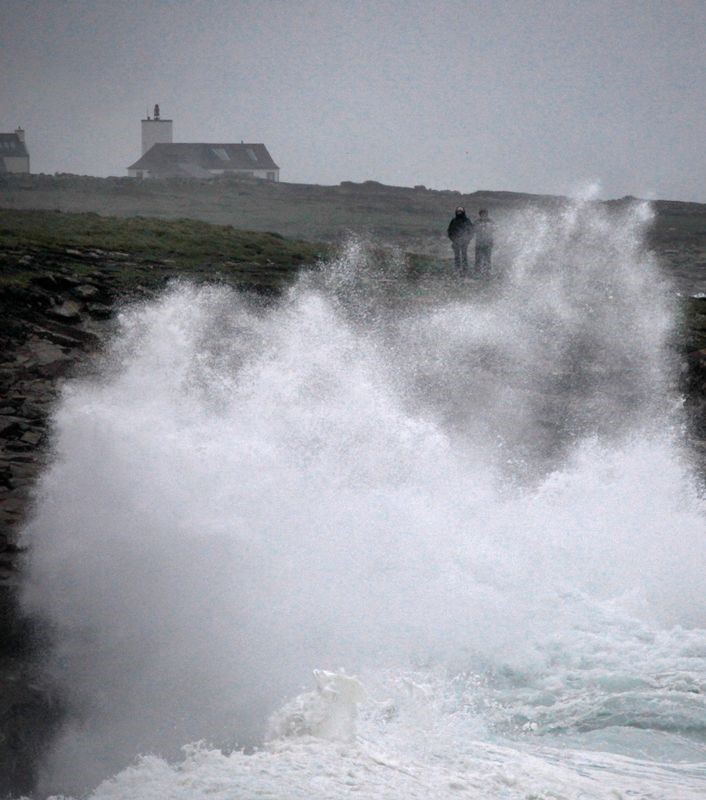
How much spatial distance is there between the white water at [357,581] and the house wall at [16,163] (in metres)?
24.7

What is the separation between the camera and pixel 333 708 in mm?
7941

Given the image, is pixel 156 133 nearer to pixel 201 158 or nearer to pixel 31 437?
pixel 201 158

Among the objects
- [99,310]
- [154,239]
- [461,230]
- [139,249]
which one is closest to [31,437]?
[99,310]

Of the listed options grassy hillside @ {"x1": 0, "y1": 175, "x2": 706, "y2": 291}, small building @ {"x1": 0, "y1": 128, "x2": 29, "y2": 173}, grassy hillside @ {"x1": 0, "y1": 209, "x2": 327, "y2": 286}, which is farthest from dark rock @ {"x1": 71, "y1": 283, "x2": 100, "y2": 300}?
small building @ {"x1": 0, "y1": 128, "x2": 29, "y2": 173}

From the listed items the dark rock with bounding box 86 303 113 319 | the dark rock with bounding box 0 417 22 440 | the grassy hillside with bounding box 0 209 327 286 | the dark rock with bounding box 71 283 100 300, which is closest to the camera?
the dark rock with bounding box 0 417 22 440

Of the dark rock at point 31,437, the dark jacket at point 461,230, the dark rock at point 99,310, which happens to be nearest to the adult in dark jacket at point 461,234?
the dark jacket at point 461,230

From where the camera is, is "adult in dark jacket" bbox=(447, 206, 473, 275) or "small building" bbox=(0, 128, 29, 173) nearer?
"adult in dark jacket" bbox=(447, 206, 473, 275)

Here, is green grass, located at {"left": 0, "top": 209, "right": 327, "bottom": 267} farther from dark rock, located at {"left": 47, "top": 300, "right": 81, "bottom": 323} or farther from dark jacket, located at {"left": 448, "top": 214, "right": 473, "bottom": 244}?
dark jacket, located at {"left": 448, "top": 214, "right": 473, "bottom": 244}

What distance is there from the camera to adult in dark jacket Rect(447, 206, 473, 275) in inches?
876

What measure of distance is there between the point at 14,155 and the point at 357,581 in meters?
33.0

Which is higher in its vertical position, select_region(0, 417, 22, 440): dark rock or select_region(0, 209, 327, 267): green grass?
select_region(0, 209, 327, 267): green grass

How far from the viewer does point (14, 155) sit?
3925 centimetres

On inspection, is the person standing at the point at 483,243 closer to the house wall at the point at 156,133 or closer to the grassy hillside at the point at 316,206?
the grassy hillside at the point at 316,206

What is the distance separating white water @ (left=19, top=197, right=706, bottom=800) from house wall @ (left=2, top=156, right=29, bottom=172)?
2468cm
